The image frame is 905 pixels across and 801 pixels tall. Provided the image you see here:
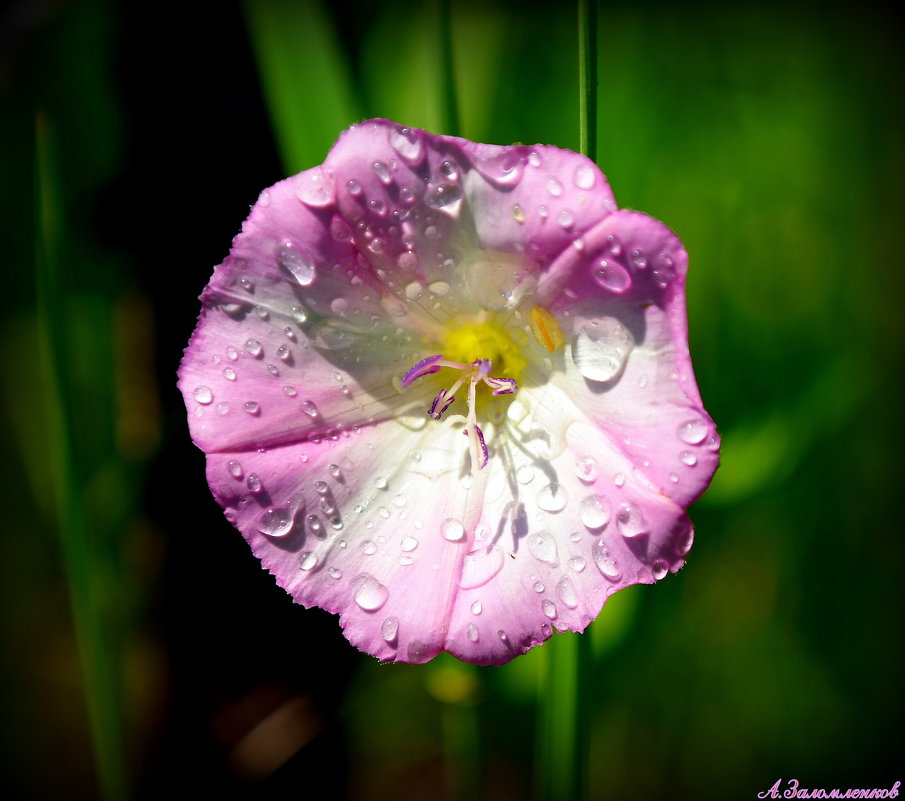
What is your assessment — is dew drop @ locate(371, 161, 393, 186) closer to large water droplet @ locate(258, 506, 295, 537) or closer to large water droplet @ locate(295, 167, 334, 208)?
large water droplet @ locate(295, 167, 334, 208)

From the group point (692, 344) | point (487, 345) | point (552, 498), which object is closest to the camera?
point (552, 498)

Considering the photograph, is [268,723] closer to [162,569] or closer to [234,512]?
[162,569]

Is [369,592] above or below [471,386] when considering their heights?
below

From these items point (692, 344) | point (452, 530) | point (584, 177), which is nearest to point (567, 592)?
point (452, 530)

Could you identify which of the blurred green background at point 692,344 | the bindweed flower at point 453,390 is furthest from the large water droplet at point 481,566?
the blurred green background at point 692,344

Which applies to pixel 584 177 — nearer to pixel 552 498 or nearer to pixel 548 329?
pixel 548 329

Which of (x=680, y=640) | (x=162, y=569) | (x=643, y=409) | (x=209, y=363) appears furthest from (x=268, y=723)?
(x=643, y=409)

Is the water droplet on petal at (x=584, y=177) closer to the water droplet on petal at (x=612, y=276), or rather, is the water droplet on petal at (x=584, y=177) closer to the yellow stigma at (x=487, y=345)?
the water droplet on petal at (x=612, y=276)
